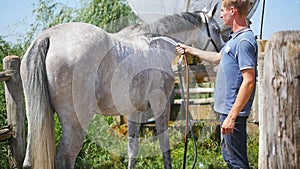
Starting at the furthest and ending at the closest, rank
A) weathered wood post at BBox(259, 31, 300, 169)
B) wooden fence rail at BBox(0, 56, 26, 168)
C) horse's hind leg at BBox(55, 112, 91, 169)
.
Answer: wooden fence rail at BBox(0, 56, 26, 168)
horse's hind leg at BBox(55, 112, 91, 169)
weathered wood post at BBox(259, 31, 300, 169)

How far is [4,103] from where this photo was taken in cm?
441

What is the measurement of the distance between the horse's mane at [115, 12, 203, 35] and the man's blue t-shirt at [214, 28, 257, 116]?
1.41 meters

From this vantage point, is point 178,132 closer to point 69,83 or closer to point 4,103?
point 4,103

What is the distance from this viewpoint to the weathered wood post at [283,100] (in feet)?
5.43

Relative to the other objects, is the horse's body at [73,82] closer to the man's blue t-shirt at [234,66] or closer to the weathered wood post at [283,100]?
the man's blue t-shirt at [234,66]

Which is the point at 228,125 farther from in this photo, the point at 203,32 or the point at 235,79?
the point at 203,32

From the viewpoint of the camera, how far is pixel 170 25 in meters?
3.86

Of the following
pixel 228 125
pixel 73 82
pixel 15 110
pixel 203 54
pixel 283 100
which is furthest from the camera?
pixel 15 110

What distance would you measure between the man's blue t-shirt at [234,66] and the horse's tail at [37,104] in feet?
4.35

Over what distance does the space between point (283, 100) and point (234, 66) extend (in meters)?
0.69

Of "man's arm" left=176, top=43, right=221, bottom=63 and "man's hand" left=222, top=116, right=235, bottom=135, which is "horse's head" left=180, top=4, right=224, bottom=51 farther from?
"man's hand" left=222, top=116, right=235, bottom=135

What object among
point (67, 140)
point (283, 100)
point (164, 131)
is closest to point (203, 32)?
point (164, 131)

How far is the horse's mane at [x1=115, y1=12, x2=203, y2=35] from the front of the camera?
3.69 meters

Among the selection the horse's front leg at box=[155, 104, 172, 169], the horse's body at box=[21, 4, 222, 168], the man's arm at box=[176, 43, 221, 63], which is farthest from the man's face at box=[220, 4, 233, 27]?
the horse's front leg at box=[155, 104, 172, 169]
